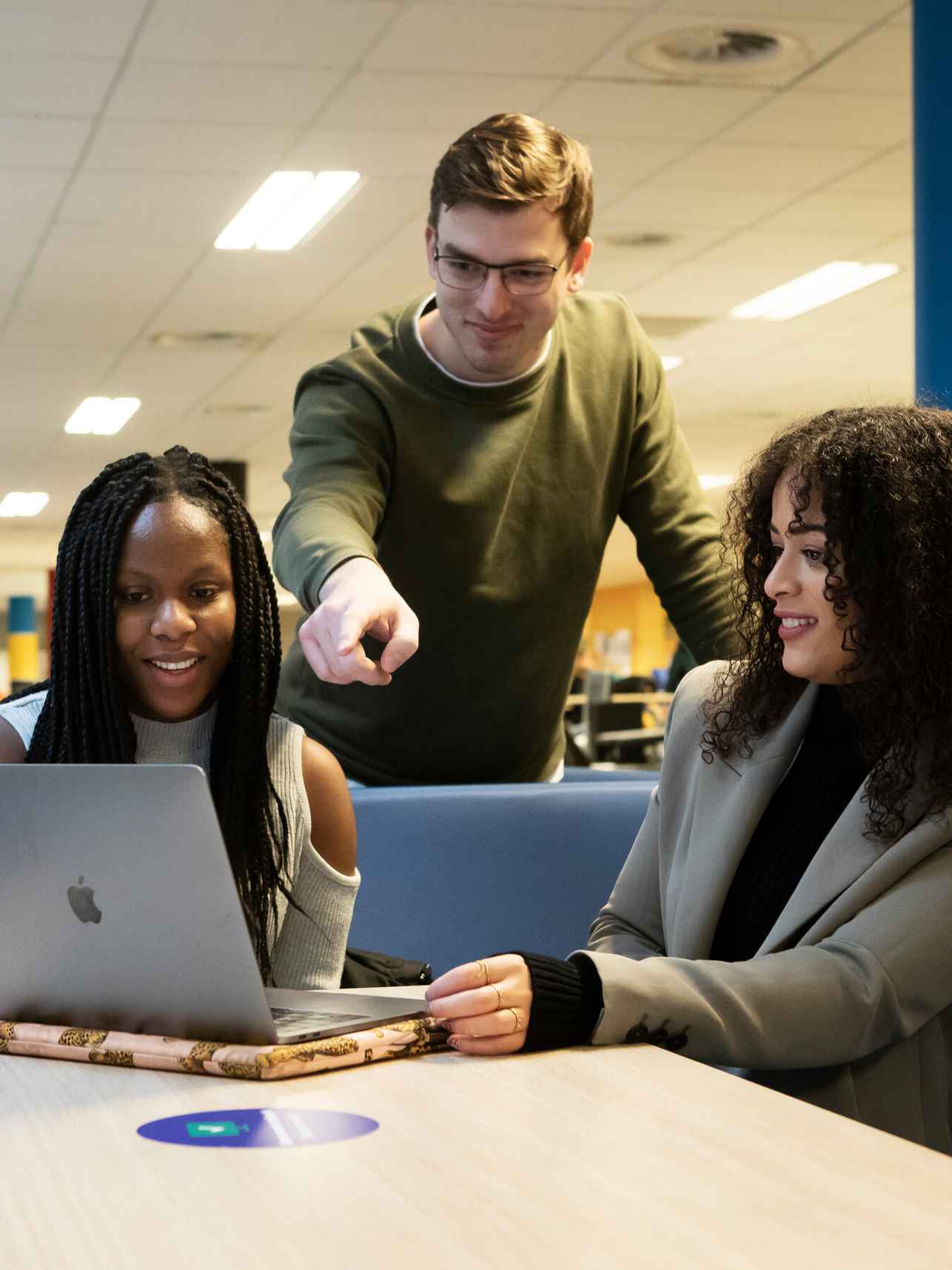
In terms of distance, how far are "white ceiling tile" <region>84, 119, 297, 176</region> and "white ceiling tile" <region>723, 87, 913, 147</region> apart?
164 centimetres

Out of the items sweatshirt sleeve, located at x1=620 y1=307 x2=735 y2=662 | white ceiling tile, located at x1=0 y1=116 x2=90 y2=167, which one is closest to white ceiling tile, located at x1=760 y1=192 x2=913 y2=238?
white ceiling tile, located at x1=0 y1=116 x2=90 y2=167

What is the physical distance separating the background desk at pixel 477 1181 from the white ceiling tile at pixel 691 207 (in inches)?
219

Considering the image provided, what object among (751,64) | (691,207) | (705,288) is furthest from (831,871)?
(705,288)

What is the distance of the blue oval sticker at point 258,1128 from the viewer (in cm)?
106

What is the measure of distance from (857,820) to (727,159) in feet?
15.9

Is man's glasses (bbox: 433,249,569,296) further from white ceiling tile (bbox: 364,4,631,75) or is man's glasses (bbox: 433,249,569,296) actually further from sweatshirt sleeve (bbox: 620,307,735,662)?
white ceiling tile (bbox: 364,4,631,75)

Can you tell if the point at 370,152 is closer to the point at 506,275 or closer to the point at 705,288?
the point at 705,288

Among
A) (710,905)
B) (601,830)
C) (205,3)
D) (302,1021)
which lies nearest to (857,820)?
(710,905)

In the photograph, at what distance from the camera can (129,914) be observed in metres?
1.27

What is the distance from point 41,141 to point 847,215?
3.22 m

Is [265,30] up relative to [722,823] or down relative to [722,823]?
up

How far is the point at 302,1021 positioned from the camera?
4.50 feet

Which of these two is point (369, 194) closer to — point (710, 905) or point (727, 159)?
point (727, 159)

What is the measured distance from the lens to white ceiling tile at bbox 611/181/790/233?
640cm
